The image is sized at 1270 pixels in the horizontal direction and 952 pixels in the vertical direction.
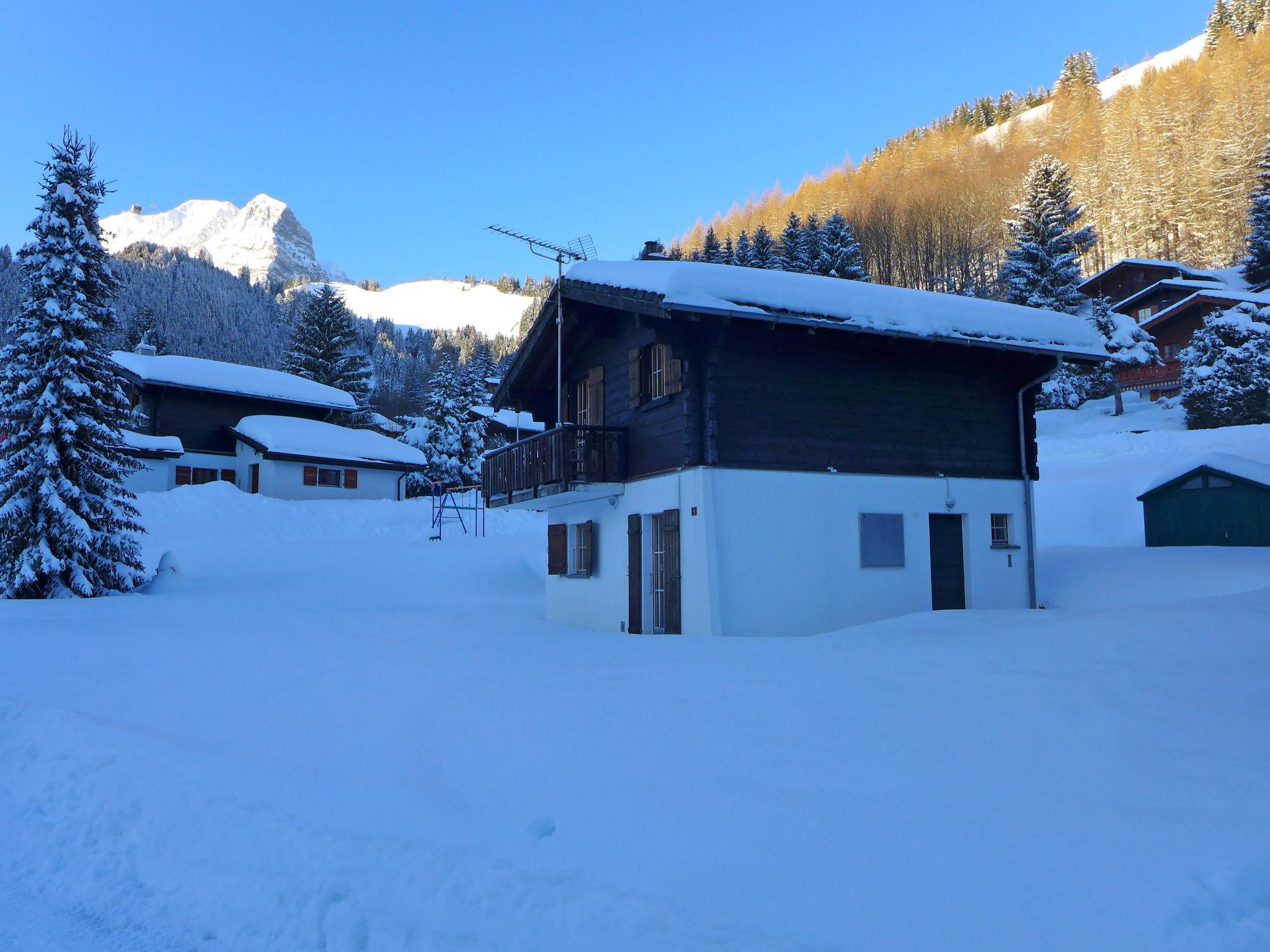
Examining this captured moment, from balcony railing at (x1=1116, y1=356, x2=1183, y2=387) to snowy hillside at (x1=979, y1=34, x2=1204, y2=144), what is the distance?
71474mm

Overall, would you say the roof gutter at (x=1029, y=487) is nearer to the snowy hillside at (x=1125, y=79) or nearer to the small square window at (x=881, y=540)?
the small square window at (x=881, y=540)

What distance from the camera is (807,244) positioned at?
180 ft

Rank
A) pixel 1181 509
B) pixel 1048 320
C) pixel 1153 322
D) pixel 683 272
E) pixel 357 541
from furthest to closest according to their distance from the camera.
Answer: pixel 1153 322 < pixel 357 541 < pixel 1181 509 < pixel 1048 320 < pixel 683 272

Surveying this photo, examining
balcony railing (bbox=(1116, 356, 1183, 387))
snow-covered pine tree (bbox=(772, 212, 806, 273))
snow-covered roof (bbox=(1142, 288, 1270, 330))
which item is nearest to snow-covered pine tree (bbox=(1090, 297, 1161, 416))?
balcony railing (bbox=(1116, 356, 1183, 387))

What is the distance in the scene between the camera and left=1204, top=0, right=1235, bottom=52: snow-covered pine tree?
109188 millimetres

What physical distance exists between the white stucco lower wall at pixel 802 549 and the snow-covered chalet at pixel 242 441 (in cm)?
2566

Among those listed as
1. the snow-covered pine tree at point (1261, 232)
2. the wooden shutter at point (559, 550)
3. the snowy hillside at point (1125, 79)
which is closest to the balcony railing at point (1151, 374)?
the snow-covered pine tree at point (1261, 232)

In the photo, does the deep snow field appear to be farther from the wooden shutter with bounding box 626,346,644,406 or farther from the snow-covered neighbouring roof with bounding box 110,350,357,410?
the snow-covered neighbouring roof with bounding box 110,350,357,410

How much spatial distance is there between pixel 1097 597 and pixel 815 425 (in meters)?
6.79

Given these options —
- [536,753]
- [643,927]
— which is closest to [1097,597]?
[536,753]

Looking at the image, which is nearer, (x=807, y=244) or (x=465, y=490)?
(x=465, y=490)

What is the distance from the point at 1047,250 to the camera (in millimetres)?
45781

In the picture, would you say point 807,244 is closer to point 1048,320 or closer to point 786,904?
point 1048,320

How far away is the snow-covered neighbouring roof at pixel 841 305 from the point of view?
1346cm
